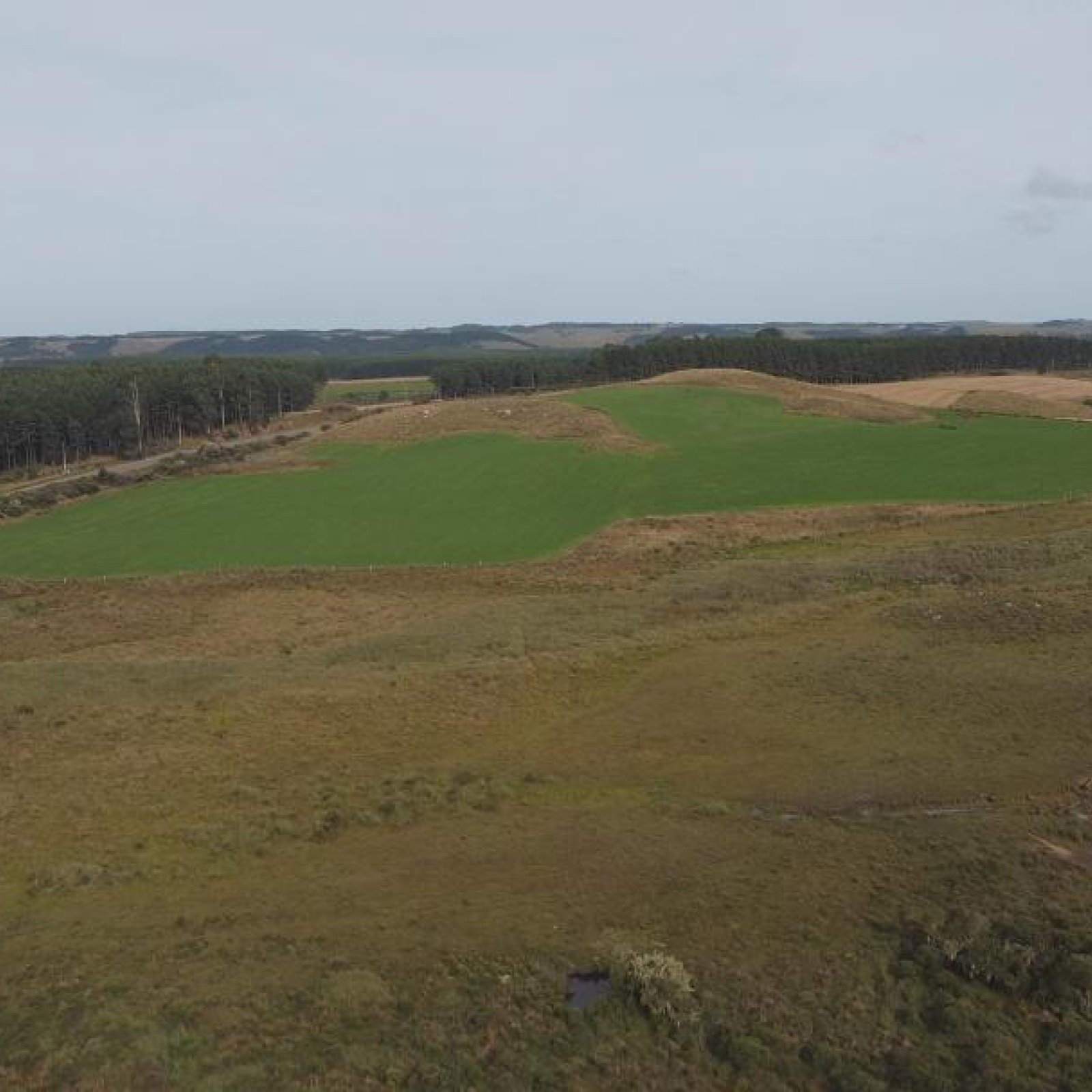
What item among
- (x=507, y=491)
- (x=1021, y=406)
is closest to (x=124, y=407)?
(x=507, y=491)

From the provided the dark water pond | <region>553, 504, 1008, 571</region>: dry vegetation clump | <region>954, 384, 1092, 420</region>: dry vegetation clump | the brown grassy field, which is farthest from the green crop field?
the dark water pond

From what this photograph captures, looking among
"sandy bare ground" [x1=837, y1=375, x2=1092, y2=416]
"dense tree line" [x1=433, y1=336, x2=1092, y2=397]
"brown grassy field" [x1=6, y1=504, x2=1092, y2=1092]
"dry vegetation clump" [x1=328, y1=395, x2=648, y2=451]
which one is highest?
"dense tree line" [x1=433, y1=336, x2=1092, y2=397]

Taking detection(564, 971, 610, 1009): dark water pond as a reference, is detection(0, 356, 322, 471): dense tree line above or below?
above

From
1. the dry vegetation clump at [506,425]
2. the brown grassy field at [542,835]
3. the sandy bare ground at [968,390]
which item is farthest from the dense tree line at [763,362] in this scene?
the brown grassy field at [542,835]

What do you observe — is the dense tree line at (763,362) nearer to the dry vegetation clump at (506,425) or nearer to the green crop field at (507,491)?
the dry vegetation clump at (506,425)

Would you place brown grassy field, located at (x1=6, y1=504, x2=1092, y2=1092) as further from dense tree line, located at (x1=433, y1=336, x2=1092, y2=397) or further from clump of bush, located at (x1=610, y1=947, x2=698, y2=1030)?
dense tree line, located at (x1=433, y1=336, x2=1092, y2=397)

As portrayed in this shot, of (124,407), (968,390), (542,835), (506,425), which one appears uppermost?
(124,407)

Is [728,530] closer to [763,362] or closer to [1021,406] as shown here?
[1021,406]
